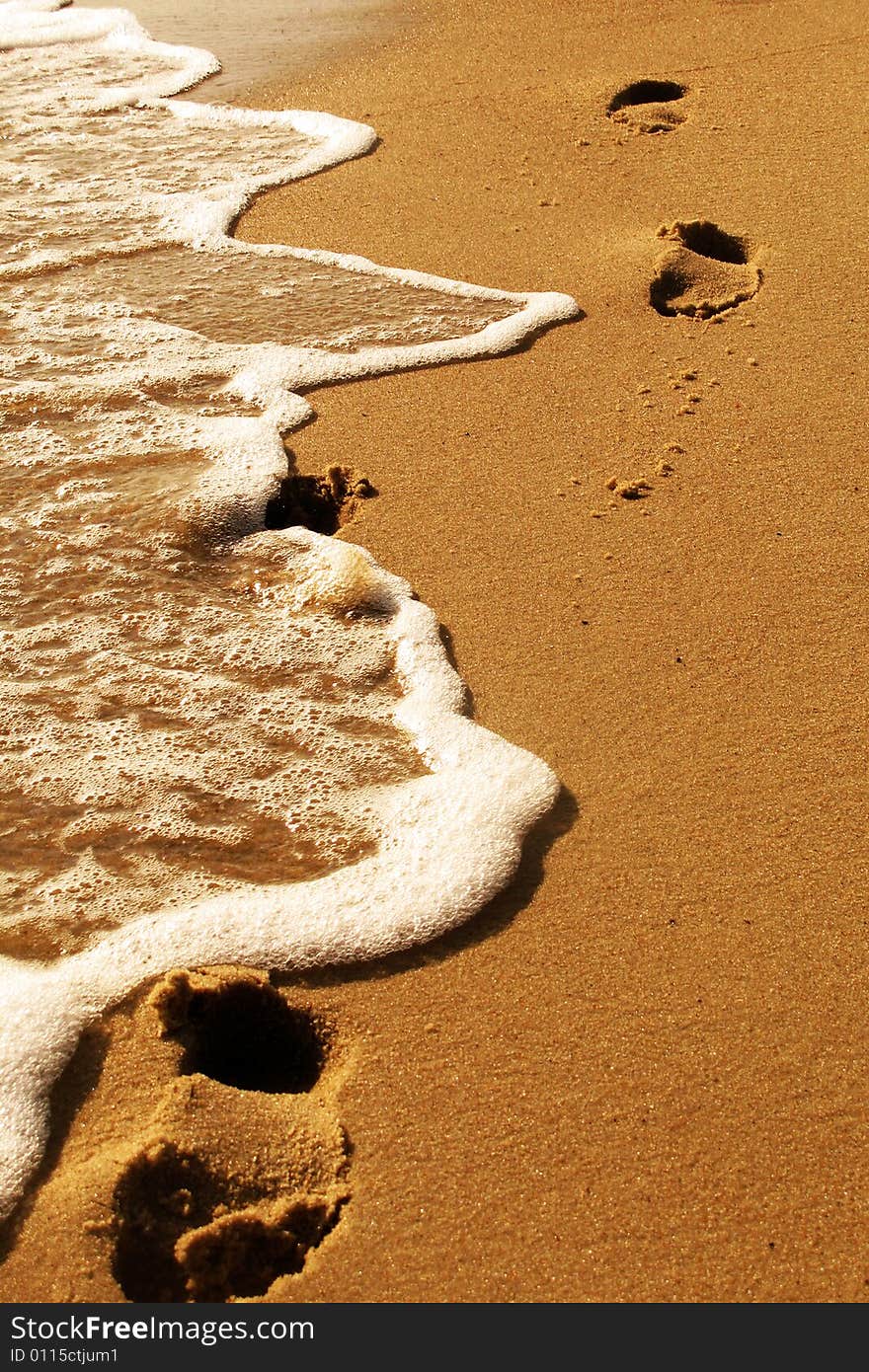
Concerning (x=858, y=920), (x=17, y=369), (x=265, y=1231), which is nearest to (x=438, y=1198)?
(x=265, y=1231)

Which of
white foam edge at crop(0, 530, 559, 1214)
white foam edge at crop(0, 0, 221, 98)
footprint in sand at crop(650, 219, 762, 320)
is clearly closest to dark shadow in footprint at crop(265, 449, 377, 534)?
white foam edge at crop(0, 530, 559, 1214)

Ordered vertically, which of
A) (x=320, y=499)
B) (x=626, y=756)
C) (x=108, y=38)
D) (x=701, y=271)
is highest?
(x=108, y=38)

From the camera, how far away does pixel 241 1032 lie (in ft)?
6.55

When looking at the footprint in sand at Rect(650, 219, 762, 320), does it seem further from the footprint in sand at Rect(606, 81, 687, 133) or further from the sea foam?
the footprint in sand at Rect(606, 81, 687, 133)

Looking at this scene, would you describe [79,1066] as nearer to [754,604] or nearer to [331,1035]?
[331,1035]

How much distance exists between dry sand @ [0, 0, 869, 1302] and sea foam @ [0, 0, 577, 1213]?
105 millimetres

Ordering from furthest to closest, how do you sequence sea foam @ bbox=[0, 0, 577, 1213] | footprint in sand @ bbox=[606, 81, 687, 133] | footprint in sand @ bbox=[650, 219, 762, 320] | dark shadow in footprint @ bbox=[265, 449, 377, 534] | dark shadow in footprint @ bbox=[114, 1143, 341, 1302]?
footprint in sand @ bbox=[606, 81, 687, 133] < footprint in sand @ bbox=[650, 219, 762, 320] < dark shadow in footprint @ bbox=[265, 449, 377, 534] < sea foam @ bbox=[0, 0, 577, 1213] < dark shadow in footprint @ bbox=[114, 1143, 341, 1302]

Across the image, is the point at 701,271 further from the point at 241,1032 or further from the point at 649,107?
the point at 241,1032

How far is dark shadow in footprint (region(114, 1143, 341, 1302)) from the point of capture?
5.55 feet

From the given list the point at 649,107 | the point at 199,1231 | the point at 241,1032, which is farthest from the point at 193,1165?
the point at 649,107

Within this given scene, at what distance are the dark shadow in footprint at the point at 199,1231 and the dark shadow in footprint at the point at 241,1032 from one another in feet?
0.58

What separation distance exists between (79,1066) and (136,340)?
250 centimetres

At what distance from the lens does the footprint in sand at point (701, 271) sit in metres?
3.67

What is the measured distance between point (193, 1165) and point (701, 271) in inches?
122
